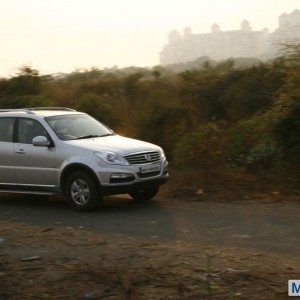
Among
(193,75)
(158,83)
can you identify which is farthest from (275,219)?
Answer: (158,83)

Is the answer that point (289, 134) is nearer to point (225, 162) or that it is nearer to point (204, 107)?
point (225, 162)

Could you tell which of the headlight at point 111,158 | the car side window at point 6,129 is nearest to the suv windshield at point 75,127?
the car side window at point 6,129

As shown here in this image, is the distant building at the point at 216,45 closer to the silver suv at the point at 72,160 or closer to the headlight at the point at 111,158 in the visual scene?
the silver suv at the point at 72,160

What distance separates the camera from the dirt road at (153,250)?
5.47m

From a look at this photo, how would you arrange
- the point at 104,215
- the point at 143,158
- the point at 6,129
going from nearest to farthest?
1. the point at 104,215
2. the point at 143,158
3. the point at 6,129

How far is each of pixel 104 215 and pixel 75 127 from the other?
6.80 ft

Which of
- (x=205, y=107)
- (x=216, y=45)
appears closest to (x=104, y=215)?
(x=205, y=107)

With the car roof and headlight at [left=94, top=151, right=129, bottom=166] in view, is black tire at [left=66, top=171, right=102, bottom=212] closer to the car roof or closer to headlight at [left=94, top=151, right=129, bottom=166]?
headlight at [left=94, top=151, right=129, bottom=166]

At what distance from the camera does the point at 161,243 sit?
736 cm

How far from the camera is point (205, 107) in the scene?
1955 cm

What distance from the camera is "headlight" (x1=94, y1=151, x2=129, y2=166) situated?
9.54 meters

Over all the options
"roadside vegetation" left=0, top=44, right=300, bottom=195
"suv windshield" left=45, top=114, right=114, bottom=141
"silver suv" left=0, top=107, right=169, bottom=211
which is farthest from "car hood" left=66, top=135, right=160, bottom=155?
"roadside vegetation" left=0, top=44, right=300, bottom=195

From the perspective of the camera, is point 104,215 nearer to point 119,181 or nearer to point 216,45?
point 119,181

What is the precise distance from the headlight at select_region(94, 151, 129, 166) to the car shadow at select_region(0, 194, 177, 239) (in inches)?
35.5
